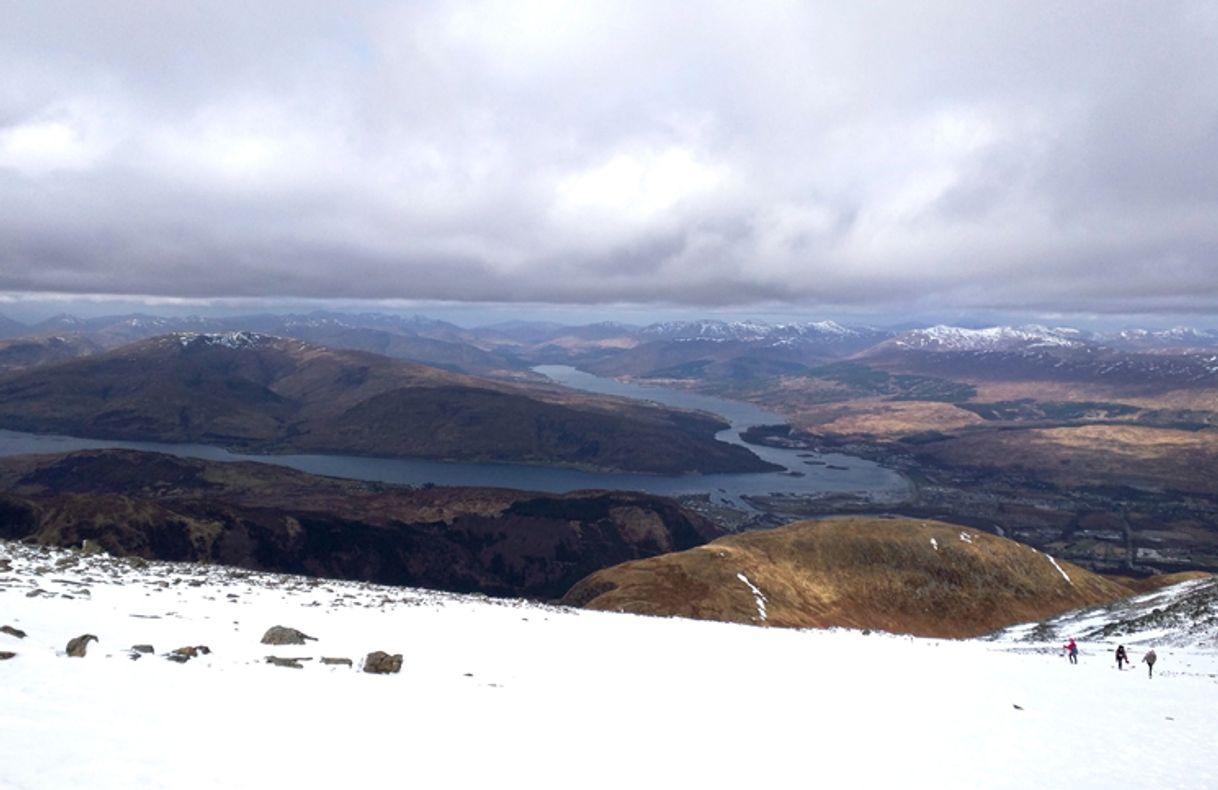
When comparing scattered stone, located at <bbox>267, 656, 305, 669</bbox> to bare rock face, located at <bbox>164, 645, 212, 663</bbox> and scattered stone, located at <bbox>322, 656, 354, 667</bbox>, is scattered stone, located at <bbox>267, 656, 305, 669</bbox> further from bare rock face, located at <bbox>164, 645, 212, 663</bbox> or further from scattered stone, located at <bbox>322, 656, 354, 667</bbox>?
bare rock face, located at <bbox>164, 645, 212, 663</bbox>

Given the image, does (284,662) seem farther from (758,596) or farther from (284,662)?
(758,596)

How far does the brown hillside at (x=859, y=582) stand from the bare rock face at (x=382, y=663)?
63.1 metres

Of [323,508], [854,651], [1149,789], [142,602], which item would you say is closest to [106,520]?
[323,508]

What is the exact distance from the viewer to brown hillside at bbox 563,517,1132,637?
87.4 meters

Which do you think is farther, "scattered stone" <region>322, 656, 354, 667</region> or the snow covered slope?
"scattered stone" <region>322, 656, 354, 667</region>

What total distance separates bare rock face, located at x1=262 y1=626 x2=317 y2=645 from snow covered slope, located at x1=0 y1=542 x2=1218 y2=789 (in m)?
0.62

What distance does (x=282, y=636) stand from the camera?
2308 cm

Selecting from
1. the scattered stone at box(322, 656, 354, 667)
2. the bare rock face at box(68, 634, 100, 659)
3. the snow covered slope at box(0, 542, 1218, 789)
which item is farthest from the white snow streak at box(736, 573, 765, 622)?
the bare rock face at box(68, 634, 100, 659)

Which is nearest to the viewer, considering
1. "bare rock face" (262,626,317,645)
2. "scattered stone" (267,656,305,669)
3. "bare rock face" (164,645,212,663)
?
"bare rock face" (164,645,212,663)

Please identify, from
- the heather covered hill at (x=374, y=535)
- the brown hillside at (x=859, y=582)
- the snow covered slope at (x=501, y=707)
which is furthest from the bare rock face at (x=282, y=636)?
the heather covered hill at (x=374, y=535)

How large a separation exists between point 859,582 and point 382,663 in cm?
9683

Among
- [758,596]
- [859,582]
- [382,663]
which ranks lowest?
[859,582]

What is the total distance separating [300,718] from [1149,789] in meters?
22.2

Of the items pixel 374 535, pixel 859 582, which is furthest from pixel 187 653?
pixel 374 535
